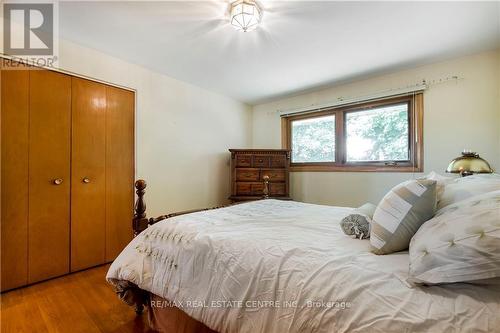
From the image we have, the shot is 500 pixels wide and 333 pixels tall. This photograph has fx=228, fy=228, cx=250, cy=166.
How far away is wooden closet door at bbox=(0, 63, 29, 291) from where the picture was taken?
1.85 meters

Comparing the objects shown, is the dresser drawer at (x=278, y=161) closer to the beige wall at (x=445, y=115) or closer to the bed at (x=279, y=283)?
the beige wall at (x=445, y=115)

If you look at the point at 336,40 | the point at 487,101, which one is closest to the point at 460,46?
the point at 487,101

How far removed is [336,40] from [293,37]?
1.33 feet

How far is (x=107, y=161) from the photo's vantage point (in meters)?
2.45

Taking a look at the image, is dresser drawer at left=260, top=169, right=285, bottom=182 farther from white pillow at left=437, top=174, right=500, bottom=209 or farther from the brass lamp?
white pillow at left=437, top=174, right=500, bottom=209

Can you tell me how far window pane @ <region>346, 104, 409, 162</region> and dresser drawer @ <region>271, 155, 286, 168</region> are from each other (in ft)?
2.95

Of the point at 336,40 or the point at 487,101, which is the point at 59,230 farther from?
the point at 487,101

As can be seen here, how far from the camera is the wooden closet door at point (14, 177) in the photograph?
185 cm

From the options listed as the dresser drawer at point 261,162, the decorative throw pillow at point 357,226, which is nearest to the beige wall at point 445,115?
the dresser drawer at point 261,162

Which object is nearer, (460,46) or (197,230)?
(197,230)

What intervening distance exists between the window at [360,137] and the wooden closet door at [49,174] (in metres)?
2.86

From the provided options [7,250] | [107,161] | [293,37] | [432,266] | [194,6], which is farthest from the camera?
[107,161]

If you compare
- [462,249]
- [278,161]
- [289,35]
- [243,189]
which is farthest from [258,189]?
[462,249]

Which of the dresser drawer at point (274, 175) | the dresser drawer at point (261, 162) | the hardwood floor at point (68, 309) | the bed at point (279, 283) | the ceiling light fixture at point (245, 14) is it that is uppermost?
the ceiling light fixture at point (245, 14)
